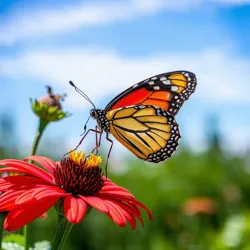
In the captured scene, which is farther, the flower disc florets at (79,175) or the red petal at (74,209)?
the flower disc florets at (79,175)

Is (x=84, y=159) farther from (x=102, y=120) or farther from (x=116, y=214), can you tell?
(x=102, y=120)

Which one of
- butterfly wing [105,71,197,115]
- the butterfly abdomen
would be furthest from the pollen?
butterfly wing [105,71,197,115]

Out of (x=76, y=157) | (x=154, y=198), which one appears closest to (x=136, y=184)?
(x=154, y=198)

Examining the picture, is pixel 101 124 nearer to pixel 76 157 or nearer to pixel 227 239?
pixel 76 157

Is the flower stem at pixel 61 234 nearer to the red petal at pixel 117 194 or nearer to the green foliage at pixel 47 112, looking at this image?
the red petal at pixel 117 194

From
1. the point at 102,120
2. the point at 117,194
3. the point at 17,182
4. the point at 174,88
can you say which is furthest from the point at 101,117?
the point at 17,182

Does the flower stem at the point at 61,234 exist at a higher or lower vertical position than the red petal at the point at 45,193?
lower

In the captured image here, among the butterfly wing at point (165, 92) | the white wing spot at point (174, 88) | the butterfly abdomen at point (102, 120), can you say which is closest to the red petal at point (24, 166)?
the butterfly abdomen at point (102, 120)
